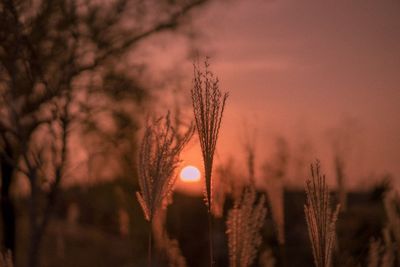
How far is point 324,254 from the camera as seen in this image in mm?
2855

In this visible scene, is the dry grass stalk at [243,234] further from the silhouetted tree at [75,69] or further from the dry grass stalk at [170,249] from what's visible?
the silhouetted tree at [75,69]

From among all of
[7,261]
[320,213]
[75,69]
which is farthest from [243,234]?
[75,69]

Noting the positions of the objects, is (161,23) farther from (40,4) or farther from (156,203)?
(156,203)

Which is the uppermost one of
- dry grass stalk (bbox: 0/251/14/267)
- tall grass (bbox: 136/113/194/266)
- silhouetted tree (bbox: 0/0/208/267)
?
silhouetted tree (bbox: 0/0/208/267)

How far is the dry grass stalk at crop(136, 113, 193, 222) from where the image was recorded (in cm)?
305

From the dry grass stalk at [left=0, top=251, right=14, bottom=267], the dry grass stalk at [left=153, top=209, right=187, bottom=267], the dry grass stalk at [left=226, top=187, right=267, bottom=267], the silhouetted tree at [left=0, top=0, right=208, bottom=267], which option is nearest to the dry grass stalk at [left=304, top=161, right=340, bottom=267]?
the dry grass stalk at [left=226, top=187, right=267, bottom=267]

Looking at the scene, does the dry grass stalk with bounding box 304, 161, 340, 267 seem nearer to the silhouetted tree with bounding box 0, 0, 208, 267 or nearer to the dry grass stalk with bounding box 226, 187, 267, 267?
the dry grass stalk with bounding box 226, 187, 267, 267

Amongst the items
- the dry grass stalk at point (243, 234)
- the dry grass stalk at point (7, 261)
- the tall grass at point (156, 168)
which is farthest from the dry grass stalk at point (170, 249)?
the tall grass at point (156, 168)

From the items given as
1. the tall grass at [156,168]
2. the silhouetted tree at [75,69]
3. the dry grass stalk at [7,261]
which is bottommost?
the dry grass stalk at [7,261]

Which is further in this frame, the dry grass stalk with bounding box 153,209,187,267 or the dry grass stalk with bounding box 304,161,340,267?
the dry grass stalk with bounding box 153,209,187,267

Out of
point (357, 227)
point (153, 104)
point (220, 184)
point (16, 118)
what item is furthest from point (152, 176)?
point (357, 227)

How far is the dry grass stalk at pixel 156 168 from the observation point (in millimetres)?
3047

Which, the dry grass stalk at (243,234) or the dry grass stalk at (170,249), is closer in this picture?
the dry grass stalk at (243,234)

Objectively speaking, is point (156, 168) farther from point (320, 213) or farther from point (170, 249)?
point (170, 249)
